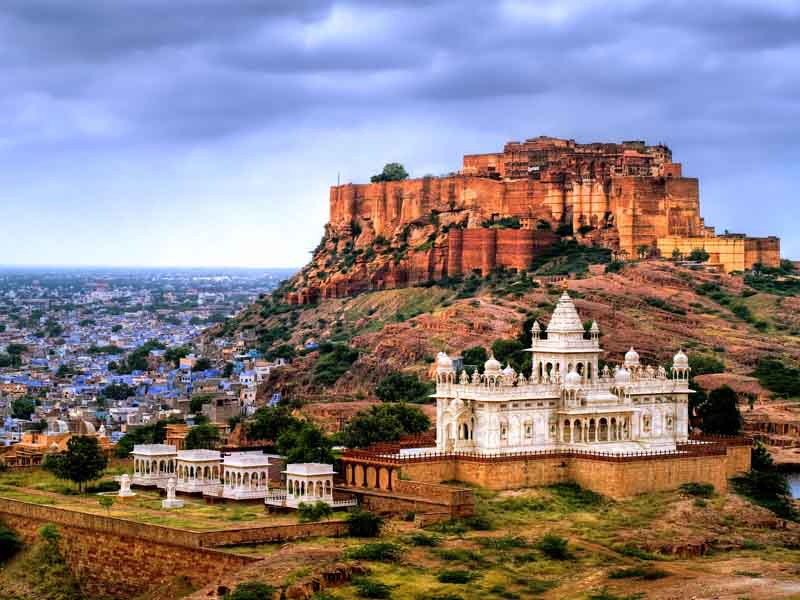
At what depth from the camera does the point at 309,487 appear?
2704 inches

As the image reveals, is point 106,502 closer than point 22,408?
Yes

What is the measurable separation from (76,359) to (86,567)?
113965mm

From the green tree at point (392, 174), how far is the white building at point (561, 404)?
79.8 metres

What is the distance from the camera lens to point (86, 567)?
6781cm

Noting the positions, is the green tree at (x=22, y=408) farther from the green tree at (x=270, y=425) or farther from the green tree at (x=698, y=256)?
the green tree at (x=698, y=256)

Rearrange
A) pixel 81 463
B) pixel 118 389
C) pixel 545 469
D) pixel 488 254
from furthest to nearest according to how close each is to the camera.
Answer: pixel 118 389
pixel 488 254
pixel 81 463
pixel 545 469

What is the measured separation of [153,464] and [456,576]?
1861cm

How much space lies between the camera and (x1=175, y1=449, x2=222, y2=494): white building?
73250 millimetres

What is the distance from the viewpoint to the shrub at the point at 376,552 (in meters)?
62.2

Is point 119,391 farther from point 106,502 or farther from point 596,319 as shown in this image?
point 106,502

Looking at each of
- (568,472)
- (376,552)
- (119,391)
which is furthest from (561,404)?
(119,391)

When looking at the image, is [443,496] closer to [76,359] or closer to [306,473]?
[306,473]

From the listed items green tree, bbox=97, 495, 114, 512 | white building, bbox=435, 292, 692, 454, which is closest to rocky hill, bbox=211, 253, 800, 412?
white building, bbox=435, 292, 692, 454

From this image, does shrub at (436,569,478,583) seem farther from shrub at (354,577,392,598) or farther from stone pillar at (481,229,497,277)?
stone pillar at (481,229,497,277)
